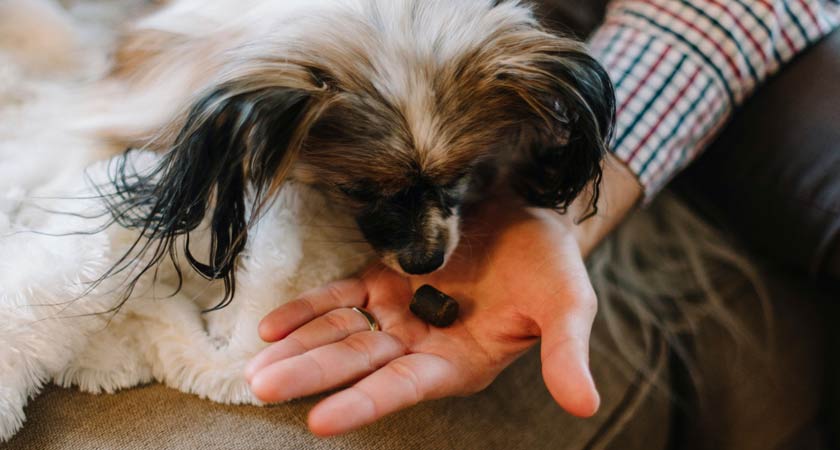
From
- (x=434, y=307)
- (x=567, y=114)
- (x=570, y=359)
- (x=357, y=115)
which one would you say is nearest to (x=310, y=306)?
(x=434, y=307)

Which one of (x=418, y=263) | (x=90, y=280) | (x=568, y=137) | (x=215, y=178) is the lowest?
(x=90, y=280)

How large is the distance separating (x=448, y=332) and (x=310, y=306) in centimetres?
25

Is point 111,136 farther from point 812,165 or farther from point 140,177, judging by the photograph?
point 812,165

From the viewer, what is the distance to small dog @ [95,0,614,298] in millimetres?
1069

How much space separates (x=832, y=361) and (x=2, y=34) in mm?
2058

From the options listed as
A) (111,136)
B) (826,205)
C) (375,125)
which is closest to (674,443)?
(826,205)

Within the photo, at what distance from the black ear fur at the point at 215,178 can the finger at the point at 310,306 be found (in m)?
0.12

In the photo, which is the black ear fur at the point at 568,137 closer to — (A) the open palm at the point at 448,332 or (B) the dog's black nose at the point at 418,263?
(A) the open palm at the point at 448,332

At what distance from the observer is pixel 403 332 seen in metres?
1.15

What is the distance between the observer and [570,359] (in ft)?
3.02

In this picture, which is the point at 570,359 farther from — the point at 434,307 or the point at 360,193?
the point at 360,193

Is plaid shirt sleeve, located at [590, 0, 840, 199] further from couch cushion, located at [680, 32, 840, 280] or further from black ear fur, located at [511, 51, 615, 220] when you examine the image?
black ear fur, located at [511, 51, 615, 220]

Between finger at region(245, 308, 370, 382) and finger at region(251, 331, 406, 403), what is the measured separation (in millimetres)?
31

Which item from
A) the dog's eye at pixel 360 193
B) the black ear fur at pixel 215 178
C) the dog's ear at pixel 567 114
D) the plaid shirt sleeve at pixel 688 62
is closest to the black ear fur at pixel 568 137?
the dog's ear at pixel 567 114
